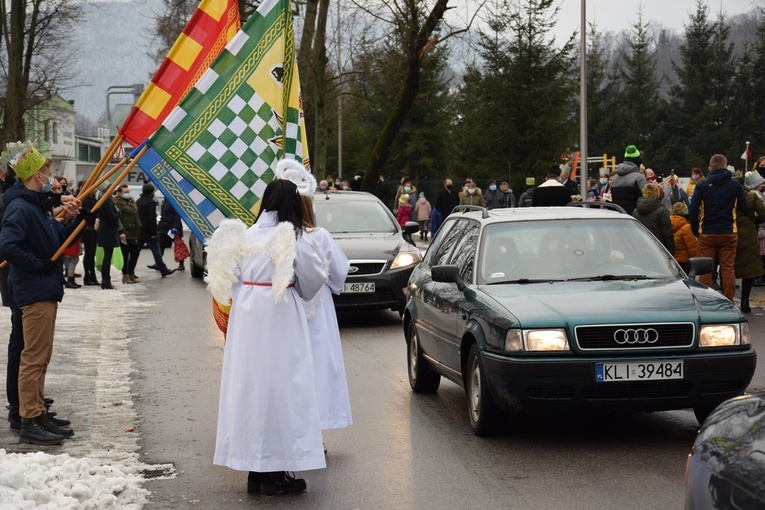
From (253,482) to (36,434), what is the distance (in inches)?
80.7

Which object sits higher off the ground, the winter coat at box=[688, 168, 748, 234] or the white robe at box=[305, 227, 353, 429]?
the winter coat at box=[688, 168, 748, 234]

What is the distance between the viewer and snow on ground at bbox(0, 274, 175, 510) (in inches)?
242

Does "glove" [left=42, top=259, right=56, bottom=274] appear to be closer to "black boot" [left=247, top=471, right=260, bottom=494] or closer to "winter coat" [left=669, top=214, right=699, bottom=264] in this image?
"black boot" [left=247, top=471, right=260, bottom=494]

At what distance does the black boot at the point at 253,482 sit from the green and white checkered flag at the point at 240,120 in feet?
8.26

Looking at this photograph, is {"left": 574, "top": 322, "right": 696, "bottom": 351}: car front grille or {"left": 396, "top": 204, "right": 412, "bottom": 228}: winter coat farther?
{"left": 396, "top": 204, "right": 412, "bottom": 228}: winter coat

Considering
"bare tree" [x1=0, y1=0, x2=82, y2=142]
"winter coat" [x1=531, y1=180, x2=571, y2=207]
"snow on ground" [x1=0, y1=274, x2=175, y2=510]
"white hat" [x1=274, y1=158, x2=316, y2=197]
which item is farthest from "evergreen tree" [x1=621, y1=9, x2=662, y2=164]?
"white hat" [x1=274, y1=158, x2=316, y2=197]

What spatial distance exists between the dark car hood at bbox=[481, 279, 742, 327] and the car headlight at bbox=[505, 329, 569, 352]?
5cm

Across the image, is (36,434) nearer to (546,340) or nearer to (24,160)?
(24,160)

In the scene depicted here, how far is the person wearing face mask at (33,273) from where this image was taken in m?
7.88

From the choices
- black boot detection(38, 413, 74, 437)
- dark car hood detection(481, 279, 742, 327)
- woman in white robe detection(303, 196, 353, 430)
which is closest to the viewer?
woman in white robe detection(303, 196, 353, 430)

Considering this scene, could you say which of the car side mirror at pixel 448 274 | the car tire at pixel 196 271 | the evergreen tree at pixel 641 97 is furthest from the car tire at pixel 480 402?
the evergreen tree at pixel 641 97

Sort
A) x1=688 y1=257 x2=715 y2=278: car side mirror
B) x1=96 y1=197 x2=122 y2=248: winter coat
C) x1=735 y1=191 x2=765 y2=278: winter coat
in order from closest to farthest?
x1=688 y1=257 x2=715 y2=278: car side mirror < x1=735 y1=191 x2=765 y2=278: winter coat < x1=96 y1=197 x2=122 y2=248: winter coat

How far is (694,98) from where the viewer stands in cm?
7325

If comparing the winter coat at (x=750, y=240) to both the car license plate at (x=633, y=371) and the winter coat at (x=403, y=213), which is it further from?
the winter coat at (x=403, y=213)
